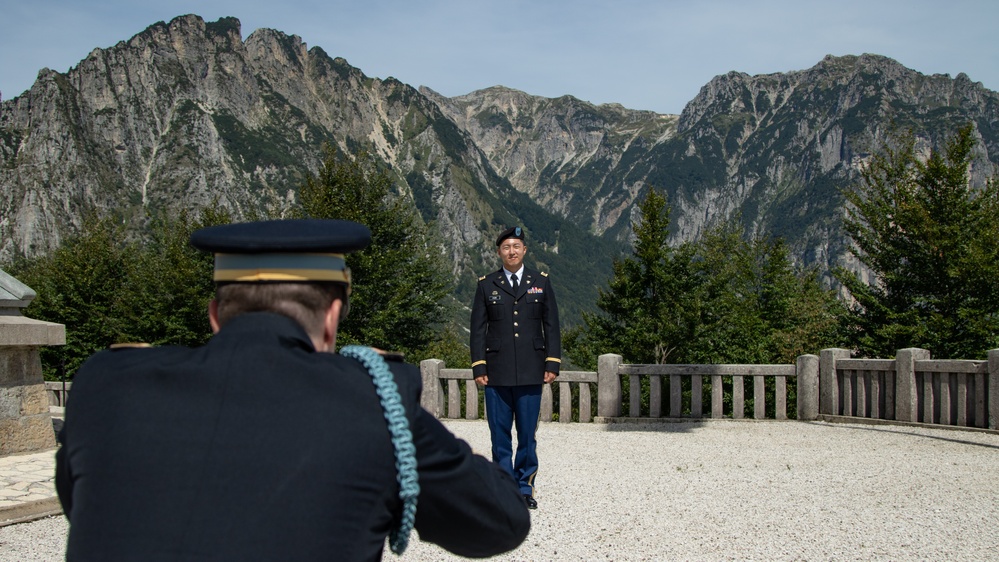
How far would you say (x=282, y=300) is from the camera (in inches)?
67.5

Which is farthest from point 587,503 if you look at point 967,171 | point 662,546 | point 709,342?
point 967,171

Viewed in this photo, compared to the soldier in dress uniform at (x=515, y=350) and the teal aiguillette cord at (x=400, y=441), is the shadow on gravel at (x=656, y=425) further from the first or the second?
the teal aiguillette cord at (x=400, y=441)

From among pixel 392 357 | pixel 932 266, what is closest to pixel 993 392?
pixel 932 266

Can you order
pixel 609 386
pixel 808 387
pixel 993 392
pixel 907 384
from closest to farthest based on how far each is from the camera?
1. pixel 993 392
2. pixel 907 384
3. pixel 808 387
4. pixel 609 386

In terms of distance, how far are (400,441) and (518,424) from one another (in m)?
4.99

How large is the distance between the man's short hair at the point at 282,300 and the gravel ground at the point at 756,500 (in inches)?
147

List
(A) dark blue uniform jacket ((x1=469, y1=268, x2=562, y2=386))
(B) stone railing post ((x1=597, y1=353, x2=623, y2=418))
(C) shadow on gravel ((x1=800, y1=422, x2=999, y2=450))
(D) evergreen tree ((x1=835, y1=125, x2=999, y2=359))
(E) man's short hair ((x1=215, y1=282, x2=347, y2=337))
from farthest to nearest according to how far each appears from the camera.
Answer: (D) evergreen tree ((x1=835, y1=125, x2=999, y2=359)) → (B) stone railing post ((x1=597, y1=353, x2=623, y2=418)) → (C) shadow on gravel ((x1=800, y1=422, x2=999, y2=450)) → (A) dark blue uniform jacket ((x1=469, y1=268, x2=562, y2=386)) → (E) man's short hair ((x1=215, y1=282, x2=347, y2=337))

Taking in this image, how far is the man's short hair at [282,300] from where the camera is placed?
1.71 m

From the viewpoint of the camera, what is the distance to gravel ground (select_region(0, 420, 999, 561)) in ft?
17.3

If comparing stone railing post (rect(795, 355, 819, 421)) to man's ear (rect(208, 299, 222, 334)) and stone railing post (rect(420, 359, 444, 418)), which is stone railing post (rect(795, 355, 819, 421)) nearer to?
stone railing post (rect(420, 359, 444, 418))

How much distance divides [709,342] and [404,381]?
1743cm

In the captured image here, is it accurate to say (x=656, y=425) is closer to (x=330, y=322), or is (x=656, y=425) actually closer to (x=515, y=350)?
(x=515, y=350)

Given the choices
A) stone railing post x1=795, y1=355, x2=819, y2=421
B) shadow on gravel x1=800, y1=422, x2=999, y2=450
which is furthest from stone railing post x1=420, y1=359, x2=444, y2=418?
shadow on gravel x1=800, y1=422, x2=999, y2=450

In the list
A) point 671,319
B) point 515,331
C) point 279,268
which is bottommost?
point 671,319
